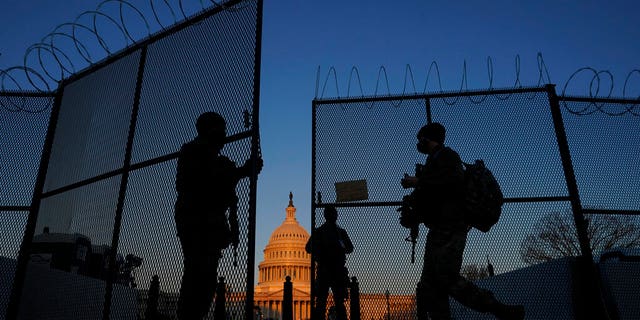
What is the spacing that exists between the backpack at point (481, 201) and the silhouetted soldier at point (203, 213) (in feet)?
5.79

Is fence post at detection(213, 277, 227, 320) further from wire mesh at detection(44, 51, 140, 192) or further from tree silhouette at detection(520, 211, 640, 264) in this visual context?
tree silhouette at detection(520, 211, 640, 264)

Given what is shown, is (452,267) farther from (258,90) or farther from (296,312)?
(296,312)

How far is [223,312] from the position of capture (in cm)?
368

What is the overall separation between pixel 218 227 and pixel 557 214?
4.47 meters

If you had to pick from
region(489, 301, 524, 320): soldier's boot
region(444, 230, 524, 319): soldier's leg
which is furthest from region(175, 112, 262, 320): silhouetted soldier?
region(489, 301, 524, 320): soldier's boot

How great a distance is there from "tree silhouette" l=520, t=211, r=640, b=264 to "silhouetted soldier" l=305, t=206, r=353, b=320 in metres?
2.23

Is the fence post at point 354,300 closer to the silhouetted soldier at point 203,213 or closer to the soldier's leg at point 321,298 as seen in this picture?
the soldier's leg at point 321,298

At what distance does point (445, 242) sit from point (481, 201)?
43 cm

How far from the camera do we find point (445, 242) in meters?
3.19

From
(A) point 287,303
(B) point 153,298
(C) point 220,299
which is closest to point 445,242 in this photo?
(C) point 220,299

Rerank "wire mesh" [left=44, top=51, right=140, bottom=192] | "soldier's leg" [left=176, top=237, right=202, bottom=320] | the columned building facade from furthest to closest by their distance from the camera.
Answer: the columned building facade < "wire mesh" [left=44, top=51, right=140, bottom=192] < "soldier's leg" [left=176, top=237, right=202, bottom=320]

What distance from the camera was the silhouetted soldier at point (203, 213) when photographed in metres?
3.04

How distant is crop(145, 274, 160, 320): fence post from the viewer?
12.7ft

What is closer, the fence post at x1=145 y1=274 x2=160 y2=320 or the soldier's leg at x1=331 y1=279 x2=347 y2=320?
the fence post at x1=145 y1=274 x2=160 y2=320
